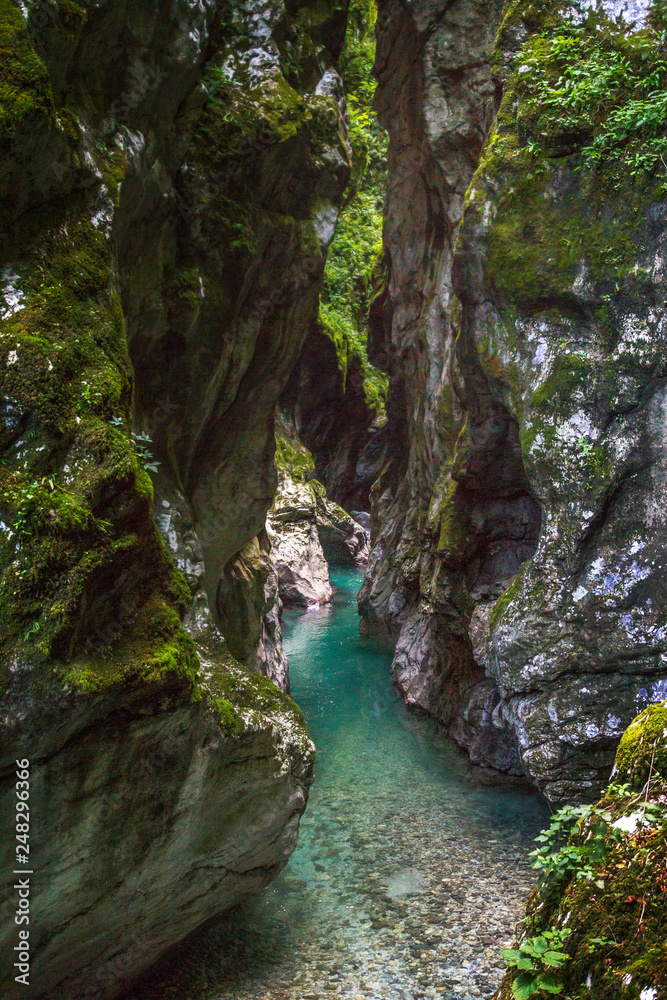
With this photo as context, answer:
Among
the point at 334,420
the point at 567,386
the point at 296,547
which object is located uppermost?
the point at 334,420

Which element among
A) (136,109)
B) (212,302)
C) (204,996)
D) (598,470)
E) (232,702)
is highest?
(136,109)

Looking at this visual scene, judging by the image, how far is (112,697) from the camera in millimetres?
4312

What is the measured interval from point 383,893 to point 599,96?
314 inches

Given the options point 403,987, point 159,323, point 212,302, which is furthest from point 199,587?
point 403,987

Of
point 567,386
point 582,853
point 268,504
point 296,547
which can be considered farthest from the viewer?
point 296,547

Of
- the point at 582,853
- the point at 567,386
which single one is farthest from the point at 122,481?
the point at 567,386

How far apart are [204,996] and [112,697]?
2699 mm

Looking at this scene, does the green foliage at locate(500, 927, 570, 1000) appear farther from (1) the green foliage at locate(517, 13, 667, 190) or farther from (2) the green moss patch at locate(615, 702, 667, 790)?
(1) the green foliage at locate(517, 13, 667, 190)

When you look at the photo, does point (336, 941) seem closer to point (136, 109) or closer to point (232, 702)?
point (232, 702)

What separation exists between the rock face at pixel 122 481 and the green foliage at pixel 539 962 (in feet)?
8.71

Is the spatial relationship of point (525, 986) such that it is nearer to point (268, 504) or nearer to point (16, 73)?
point (16, 73)

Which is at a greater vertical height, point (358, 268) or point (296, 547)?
point (358, 268)

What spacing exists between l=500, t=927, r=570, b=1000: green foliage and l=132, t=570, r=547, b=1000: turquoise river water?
3.67 metres

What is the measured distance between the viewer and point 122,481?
→ 177 inches
